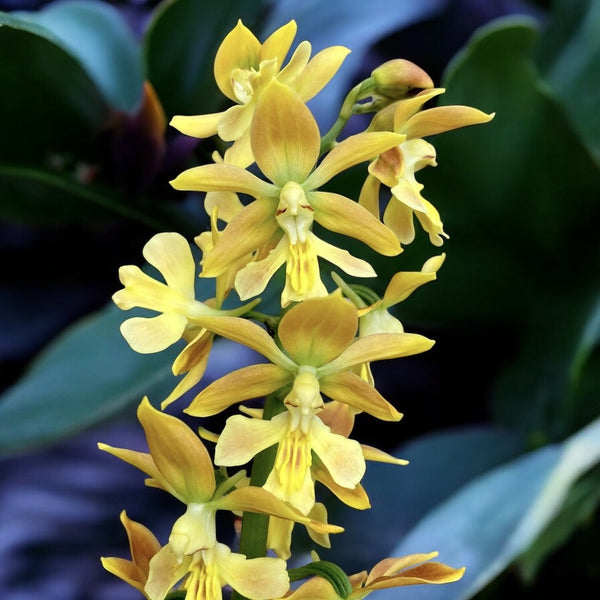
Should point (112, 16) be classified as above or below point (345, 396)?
above

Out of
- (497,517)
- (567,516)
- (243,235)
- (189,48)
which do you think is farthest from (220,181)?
(189,48)

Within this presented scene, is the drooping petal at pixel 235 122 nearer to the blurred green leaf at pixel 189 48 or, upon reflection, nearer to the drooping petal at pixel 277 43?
the drooping petal at pixel 277 43

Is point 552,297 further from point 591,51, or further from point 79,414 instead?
point 79,414

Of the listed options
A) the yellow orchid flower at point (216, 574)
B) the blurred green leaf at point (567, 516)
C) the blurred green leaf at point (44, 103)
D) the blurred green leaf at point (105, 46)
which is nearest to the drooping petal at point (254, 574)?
the yellow orchid flower at point (216, 574)

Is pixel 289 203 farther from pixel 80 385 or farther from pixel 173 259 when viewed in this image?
pixel 80 385

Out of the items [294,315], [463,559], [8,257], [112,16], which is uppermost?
[112,16]

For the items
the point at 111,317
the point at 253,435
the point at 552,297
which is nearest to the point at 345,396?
the point at 253,435

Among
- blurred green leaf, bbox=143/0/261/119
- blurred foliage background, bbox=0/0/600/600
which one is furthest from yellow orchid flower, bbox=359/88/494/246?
blurred green leaf, bbox=143/0/261/119
